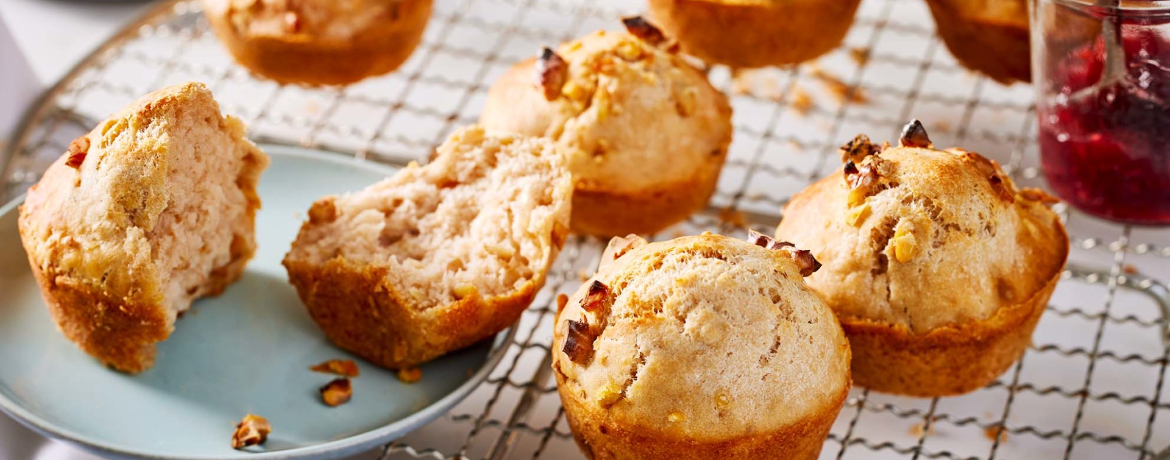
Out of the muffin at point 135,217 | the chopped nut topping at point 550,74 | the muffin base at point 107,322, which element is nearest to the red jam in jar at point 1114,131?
the chopped nut topping at point 550,74

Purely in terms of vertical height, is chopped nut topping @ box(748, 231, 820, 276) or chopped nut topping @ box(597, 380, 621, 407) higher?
chopped nut topping @ box(748, 231, 820, 276)

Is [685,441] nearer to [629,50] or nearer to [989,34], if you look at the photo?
[629,50]

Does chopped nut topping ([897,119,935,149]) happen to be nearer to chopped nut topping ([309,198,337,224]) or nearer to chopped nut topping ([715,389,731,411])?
chopped nut topping ([715,389,731,411])

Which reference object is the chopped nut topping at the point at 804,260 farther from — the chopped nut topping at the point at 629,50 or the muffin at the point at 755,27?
the muffin at the point at 755,27

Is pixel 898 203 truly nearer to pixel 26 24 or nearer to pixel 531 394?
pixel 531 394

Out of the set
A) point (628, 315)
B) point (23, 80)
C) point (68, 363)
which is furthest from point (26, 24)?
point (628, 315)

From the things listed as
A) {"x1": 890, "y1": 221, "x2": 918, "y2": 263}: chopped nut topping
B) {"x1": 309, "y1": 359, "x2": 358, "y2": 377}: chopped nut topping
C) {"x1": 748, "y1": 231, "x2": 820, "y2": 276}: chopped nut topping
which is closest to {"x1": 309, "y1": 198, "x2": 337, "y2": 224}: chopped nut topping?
{"x1": 309, "y1": 359, "x2": 358, "y2": 377}: chopped nut topping

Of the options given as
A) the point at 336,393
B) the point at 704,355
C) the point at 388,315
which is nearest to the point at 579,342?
the point at 704,355
